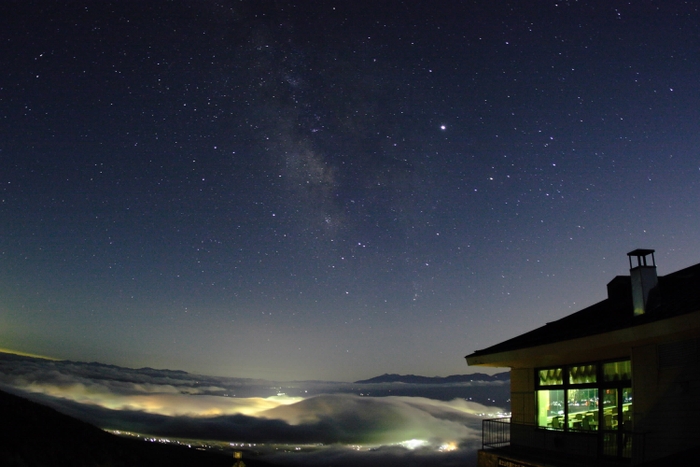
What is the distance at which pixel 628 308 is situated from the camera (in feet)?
44.4

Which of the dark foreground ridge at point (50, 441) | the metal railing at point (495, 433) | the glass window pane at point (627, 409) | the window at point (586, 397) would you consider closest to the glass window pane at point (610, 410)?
the window at point (586, 397)

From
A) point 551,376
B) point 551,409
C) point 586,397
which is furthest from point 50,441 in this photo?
point 586,397

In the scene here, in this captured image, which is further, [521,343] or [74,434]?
[74,434]

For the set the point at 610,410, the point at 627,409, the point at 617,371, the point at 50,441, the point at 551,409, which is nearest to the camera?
the point at 627,409

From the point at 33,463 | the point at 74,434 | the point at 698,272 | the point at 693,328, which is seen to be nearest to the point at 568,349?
the point at 693,328

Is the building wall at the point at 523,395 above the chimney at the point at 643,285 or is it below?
below

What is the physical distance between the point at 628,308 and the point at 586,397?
2455 mm

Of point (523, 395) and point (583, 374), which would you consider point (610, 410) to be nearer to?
point (583, 374)

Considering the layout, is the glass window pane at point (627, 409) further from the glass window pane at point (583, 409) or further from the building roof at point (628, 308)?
the building roof at point (628, 308)

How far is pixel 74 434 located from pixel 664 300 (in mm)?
19440

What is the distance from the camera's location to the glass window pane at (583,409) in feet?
42.6

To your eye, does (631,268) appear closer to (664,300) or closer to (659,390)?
(664,300)

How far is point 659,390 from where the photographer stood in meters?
10.4

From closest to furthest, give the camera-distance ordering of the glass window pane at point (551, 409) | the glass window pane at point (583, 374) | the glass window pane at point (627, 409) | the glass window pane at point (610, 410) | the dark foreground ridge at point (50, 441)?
the glass window pane at point (627, 409) < the glass window pane at point (610, 410) < the glass window pane at point (583, 374) < the glass window pane at point (551, 409) < the dark foreground ridge at point (50, 441)
